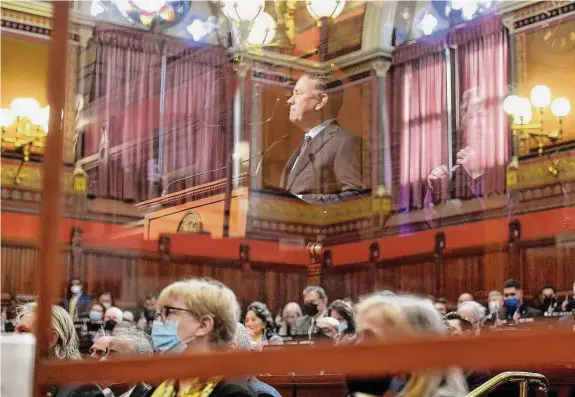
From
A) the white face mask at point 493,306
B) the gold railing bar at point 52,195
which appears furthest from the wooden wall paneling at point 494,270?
the gold railing bar at point 52,195

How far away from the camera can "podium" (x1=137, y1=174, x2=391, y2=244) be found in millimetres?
5215

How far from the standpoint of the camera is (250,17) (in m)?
6.83

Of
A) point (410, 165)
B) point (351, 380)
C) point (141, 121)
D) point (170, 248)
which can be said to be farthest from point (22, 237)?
point (351, 380)

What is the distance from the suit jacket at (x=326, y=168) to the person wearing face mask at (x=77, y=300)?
1.64 metres

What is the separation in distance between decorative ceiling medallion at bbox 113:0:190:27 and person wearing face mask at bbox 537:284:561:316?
10.5 ft

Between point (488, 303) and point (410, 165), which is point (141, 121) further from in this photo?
point (488, 303)

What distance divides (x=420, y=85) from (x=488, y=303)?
5.87ft

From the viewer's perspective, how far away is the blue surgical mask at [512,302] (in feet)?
21.7

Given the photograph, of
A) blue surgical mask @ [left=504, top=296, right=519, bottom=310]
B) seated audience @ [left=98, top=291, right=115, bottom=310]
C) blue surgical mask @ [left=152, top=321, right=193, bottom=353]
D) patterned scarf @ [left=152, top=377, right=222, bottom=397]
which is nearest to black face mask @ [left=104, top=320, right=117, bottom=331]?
seated audience @ [left=98, top=291, right=115, bottom=310]

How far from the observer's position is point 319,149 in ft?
19.1

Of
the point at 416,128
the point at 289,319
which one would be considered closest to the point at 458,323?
the point at 289,319

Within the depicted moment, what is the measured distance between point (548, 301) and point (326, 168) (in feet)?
6.54

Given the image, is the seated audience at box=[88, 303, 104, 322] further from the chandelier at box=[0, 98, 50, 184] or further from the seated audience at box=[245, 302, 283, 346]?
the seated audience at box=[245, 302, 283, 346]

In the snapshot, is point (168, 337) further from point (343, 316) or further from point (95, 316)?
point (95, 316)
